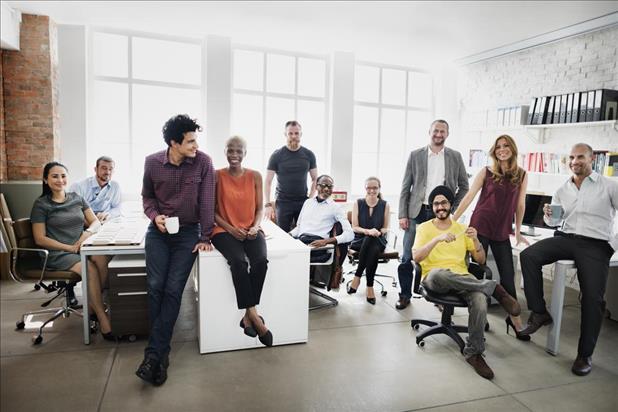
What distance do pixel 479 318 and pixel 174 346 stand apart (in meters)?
2.08

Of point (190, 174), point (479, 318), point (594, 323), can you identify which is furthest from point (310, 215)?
point (594, 323)

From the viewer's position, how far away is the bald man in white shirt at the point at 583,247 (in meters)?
2.87

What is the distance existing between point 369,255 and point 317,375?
5.40ft

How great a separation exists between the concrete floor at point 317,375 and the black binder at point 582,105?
8.05ft

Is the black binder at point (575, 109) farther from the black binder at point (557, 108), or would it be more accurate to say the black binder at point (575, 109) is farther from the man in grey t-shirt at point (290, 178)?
the man in grey t-shirt at point (290, 178)

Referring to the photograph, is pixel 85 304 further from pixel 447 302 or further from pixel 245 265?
pixel 447 302

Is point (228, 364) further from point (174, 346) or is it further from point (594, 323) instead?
point (594, 323)

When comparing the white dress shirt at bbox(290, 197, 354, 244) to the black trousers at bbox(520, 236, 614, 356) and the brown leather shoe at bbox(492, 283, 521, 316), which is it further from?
the black trousers at bbox(520, 236, 614, 356)

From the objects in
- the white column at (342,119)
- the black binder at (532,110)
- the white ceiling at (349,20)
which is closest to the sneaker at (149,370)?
the white ceiling at (349,20)

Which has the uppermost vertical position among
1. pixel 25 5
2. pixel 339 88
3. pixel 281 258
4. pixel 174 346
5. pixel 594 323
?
pixel 25 5

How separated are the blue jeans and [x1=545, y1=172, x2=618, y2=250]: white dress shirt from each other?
8.73ft

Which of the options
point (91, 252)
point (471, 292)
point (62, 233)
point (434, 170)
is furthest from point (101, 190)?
point (471, 292)

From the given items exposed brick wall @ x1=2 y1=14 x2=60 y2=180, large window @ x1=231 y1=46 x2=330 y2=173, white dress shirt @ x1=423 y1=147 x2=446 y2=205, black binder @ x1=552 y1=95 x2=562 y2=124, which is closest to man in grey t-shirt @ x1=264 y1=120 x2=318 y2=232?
white dress shirt @ x1=423 y1=147 x2=446 y2=205

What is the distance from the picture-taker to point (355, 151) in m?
7.43
